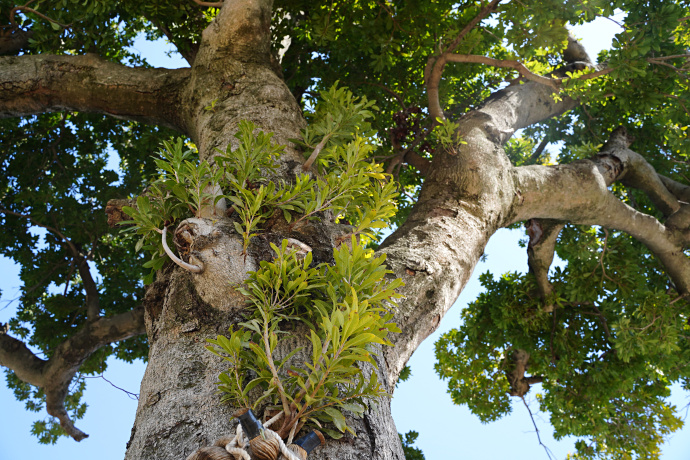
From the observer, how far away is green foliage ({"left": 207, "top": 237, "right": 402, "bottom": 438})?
115 cm

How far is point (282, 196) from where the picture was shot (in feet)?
5.49

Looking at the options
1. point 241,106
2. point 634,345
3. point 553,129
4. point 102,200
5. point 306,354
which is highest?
point 553,129

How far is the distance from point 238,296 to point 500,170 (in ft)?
6.26

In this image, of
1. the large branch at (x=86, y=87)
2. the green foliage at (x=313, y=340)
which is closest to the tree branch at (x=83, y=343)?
the large branch at (x=86, y=87)

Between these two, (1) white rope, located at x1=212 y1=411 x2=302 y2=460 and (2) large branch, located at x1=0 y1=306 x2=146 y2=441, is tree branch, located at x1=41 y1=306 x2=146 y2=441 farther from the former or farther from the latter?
(1) white rope, located at x1=212 y1=411 x2=302 y2=460

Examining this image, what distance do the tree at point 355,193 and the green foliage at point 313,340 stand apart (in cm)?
2

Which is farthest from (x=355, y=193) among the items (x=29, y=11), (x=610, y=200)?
(x=29, y=11)

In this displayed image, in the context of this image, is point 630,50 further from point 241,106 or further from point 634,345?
point 241,106

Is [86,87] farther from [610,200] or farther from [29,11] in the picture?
[610,200]

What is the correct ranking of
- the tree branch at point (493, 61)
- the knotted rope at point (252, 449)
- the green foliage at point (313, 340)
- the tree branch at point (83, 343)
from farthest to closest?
the tree branch at point (83, 343), the tree branch at point (493, 61), the green foliage at point (313, 340), the knotted rope at point (252, 449)

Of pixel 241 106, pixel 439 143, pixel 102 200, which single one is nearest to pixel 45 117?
pixel 102 200

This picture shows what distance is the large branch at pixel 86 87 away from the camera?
10.2 ft

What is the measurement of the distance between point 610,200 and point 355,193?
259 cm

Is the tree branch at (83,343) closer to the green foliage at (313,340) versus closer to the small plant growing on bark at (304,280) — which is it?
the small plant growing on bark at (304,280)
